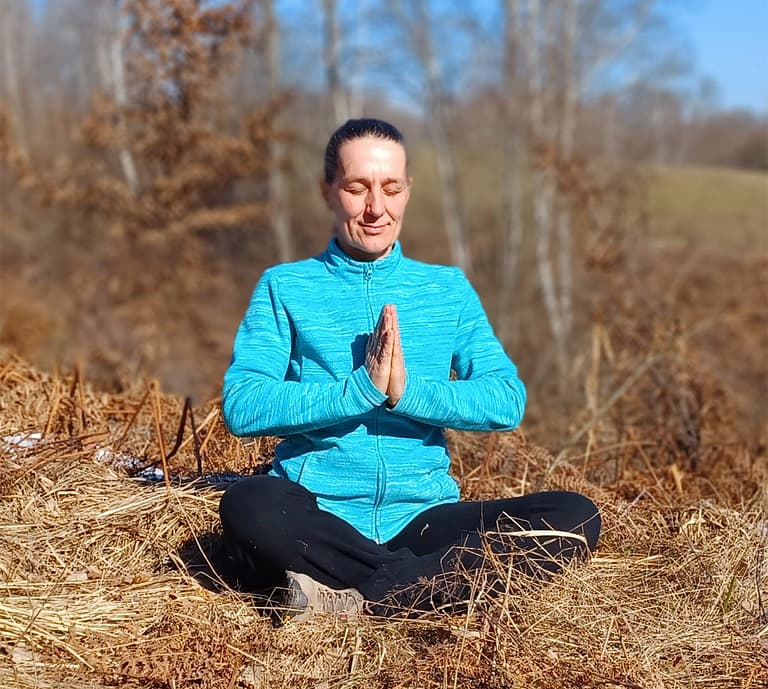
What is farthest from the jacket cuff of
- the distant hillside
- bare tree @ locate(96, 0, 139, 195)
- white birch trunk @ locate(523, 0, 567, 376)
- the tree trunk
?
the distant hillside

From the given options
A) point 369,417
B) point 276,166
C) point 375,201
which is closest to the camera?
point 369,417

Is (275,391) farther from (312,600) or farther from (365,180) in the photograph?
(365,180)

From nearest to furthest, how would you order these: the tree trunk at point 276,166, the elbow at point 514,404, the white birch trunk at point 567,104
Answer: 1. the elbow at point 514,404
2. the white birch trunk at point 567,104
3. the tree trunk at point 276,166

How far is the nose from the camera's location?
2.80 m

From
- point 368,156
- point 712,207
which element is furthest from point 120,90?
point 712,207

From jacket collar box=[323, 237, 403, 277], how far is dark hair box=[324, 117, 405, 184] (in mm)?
234

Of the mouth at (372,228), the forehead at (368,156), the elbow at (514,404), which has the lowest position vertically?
the elbow at (514,404)

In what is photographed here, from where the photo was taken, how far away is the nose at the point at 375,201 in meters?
2.80

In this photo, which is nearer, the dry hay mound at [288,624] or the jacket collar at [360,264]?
the dry hay mound at [288,624]

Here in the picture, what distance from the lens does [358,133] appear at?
2.85 m

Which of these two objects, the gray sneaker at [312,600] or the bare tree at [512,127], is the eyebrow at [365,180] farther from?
the bare tree at [512,127]

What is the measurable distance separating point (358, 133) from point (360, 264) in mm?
389

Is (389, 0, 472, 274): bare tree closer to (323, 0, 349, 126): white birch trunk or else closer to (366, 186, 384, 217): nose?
(323, 0, 349, 126): white birch trunk

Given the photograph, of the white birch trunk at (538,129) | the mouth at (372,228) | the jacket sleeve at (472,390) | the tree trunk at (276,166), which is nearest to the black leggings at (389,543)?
the jacket sleeve at (472,390)
